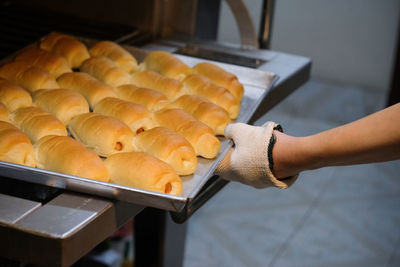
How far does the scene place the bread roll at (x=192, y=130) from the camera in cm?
110

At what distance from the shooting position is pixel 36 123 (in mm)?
1086

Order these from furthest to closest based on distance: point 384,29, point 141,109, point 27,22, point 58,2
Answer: point 384,29, point 58,2, point 27,22, point 141,109

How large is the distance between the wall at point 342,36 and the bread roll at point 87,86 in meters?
3.58

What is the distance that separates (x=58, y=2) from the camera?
6.35ft

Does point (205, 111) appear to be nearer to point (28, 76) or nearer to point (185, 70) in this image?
point (185, 70)

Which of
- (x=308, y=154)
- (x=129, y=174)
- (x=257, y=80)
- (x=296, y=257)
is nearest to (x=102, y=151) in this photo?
(x=129, y=174)

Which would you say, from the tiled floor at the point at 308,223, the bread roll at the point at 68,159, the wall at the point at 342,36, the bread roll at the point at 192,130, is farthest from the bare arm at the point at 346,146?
the wall at the point at 342,36

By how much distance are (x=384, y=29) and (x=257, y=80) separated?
3.42 meters

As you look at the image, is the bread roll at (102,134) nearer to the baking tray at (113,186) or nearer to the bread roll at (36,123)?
the bread roll at (36,123)

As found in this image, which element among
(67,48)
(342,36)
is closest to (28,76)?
(67,48)

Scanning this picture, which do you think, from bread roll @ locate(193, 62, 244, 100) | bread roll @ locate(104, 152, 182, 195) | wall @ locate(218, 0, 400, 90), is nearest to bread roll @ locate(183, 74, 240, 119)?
bread roll @ locate(193, 62, 244, 100)

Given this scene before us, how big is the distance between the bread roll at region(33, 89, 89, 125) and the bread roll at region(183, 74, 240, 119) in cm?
29

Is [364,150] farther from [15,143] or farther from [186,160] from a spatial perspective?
[15,143]

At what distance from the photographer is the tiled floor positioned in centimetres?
272
